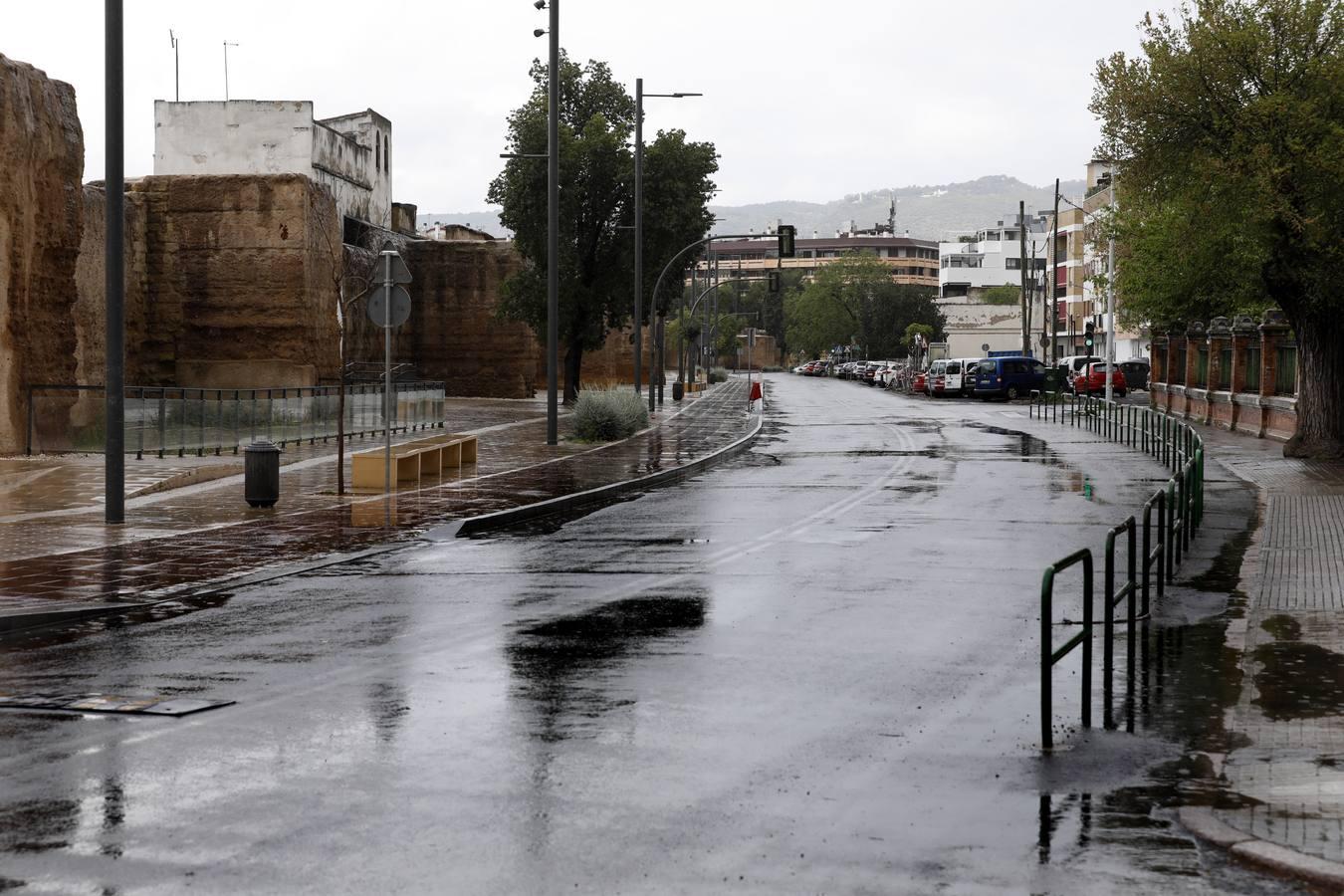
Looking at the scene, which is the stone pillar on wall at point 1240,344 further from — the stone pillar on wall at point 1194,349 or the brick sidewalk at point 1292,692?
the brick sidewalk at point 1292,692

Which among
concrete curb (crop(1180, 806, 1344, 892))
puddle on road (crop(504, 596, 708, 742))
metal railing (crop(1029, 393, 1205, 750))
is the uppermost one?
metal railing (crop(1029, 393, 1205, 750))

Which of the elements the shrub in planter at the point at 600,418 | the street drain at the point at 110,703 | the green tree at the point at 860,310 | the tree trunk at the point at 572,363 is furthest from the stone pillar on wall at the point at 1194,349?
the green tree at the point at 860,310

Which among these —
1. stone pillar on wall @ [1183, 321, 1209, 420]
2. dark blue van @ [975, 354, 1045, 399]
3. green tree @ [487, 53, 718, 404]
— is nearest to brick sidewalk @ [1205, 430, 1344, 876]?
stone pillar on wall @ [1183, 321, 1209, 420]

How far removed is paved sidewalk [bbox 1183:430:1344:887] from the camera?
6.28 m

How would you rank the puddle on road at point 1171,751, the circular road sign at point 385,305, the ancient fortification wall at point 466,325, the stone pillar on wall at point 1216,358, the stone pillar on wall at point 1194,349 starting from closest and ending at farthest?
the puddle on road at point 1171,751, the circular road sign at point 385,305, the stone pillar on wall at point 1216,358, the stone pillar on wall at point 1194,349, the ancient fortification wall at point 466,325

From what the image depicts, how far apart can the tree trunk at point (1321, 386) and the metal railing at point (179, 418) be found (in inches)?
666

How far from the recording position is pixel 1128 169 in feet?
98.0

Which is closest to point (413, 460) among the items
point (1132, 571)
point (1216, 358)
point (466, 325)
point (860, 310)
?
point (1132, 571)

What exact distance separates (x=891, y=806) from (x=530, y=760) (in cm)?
171

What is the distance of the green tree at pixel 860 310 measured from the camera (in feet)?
478

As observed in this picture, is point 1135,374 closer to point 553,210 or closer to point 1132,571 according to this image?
point 553,210

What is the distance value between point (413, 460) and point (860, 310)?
129539 millimetres

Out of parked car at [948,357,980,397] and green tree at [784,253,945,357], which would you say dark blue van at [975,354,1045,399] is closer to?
parked car at [948,357,980,397]

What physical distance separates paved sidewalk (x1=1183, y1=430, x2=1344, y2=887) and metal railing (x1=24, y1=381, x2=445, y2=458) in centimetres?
1801
